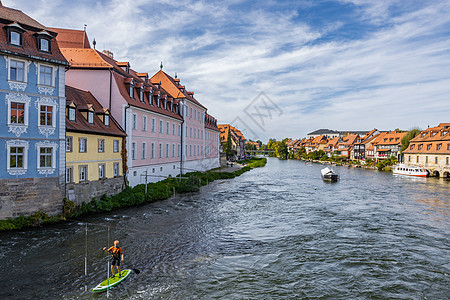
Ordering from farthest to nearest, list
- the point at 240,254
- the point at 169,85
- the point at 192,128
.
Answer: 1. the point at 192,128
2. the point at 169,85
3. the point at 240,254

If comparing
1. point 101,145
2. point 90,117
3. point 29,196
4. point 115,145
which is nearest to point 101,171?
point 101,145

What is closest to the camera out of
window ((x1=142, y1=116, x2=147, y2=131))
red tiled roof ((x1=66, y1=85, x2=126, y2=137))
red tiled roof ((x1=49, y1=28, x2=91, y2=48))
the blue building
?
the blue building

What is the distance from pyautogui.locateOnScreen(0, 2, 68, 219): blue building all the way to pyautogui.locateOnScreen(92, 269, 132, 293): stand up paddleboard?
8909 millimetres

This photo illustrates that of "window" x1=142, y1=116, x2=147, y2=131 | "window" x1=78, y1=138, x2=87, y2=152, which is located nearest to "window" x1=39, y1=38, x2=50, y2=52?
"window" x1=78, y1=138, x2=87, y2=152

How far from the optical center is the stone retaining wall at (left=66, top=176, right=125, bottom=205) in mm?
19312

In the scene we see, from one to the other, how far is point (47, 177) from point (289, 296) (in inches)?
583

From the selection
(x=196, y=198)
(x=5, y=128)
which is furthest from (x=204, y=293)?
(x=196, y=198)

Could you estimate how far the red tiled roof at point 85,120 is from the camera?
20.5 metres

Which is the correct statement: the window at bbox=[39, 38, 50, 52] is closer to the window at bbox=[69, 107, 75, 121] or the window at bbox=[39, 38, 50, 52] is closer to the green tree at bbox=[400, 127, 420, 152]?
the window at bbox=[69, 107, 75, 121]

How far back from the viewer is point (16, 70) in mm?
16953

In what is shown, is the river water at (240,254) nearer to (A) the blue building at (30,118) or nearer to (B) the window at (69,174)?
(A) the blue building at (30,118)

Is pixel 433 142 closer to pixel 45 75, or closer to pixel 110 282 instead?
pixel 45 75

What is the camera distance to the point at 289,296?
431 inches

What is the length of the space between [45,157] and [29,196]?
2343 millimetres
